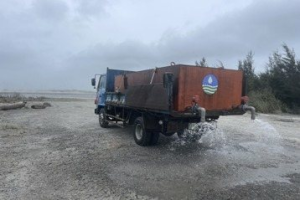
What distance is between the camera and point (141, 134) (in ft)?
37.6

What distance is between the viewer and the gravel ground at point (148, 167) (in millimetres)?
6703

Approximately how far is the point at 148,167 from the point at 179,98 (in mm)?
2012

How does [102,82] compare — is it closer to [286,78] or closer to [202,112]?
[202,112]

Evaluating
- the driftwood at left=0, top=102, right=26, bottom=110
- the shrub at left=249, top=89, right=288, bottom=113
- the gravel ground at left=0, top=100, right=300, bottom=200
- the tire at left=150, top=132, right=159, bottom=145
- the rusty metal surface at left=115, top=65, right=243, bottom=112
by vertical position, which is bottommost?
the driftwood at left=0, top=102, right=26, bottom=110

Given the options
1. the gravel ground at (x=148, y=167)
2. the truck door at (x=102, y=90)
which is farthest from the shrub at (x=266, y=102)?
the truck door at (x=102, y=90)

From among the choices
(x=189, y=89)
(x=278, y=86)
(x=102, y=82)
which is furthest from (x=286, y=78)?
(x=189, y=89)

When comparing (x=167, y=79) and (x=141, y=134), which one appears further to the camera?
(x=141, y=134)

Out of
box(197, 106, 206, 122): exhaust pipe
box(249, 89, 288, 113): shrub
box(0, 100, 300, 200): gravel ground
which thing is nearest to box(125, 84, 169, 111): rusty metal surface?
box(197, 106, 206, 122): exhaust pipe

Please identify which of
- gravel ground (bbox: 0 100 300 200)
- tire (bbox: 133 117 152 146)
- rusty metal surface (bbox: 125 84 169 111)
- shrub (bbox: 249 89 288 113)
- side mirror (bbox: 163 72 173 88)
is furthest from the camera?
shrub (bbox: 249 89 288 113)

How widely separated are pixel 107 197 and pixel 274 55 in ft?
107

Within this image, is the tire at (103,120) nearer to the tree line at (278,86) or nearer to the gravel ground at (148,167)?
the gravel ground at (148,167)

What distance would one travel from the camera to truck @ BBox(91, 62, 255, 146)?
9.53 meters

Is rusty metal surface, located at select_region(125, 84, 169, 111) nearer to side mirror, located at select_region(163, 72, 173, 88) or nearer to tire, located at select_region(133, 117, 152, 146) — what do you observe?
side mirror, located at select_region(163, 72, 173, 88)

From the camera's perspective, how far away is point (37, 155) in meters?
9.87
